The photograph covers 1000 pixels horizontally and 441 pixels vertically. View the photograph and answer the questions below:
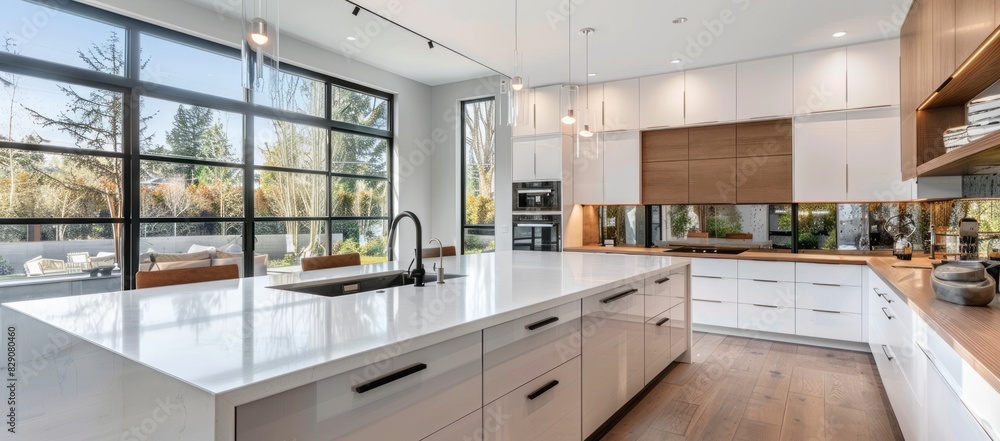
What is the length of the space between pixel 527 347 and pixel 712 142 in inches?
165

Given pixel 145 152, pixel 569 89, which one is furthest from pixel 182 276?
pixel 569 89

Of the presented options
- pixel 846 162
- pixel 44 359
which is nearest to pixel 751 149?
pixel 846 162

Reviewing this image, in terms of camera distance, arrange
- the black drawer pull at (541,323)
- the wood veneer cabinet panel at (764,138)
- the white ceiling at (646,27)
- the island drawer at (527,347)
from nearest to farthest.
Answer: the island drawer at (527,347)
the black drawer pull at (541,323)
the white ceiling at (646,27)
the wood veneer cabinet panel at (764,138)

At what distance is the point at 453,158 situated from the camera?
640cm

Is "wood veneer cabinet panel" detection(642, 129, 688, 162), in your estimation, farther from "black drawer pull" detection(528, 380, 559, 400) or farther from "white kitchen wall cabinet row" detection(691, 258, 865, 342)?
"black drawer pull" detection(528, 380, 559, 400)

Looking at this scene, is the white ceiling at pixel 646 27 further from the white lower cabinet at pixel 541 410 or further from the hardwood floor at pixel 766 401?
the white lower cabinet at pixel 541 410

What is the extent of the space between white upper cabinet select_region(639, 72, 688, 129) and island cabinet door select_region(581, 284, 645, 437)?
9.86ft

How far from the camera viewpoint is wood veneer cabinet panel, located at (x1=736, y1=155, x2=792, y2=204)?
4.69 metres

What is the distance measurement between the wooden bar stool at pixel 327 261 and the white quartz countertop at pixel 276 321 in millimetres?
529

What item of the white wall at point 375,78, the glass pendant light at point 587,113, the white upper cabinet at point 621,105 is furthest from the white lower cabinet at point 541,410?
the white upper cabinet at point 621,105

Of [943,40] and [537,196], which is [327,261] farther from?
[943,40]

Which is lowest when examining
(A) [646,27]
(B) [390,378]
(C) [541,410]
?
(C) [541,410]

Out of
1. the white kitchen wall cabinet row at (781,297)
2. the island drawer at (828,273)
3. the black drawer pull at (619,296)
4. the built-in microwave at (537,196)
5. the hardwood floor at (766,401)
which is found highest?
the built-in microwave at (537,196)

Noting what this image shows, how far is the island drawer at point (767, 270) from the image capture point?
14.0 feet
